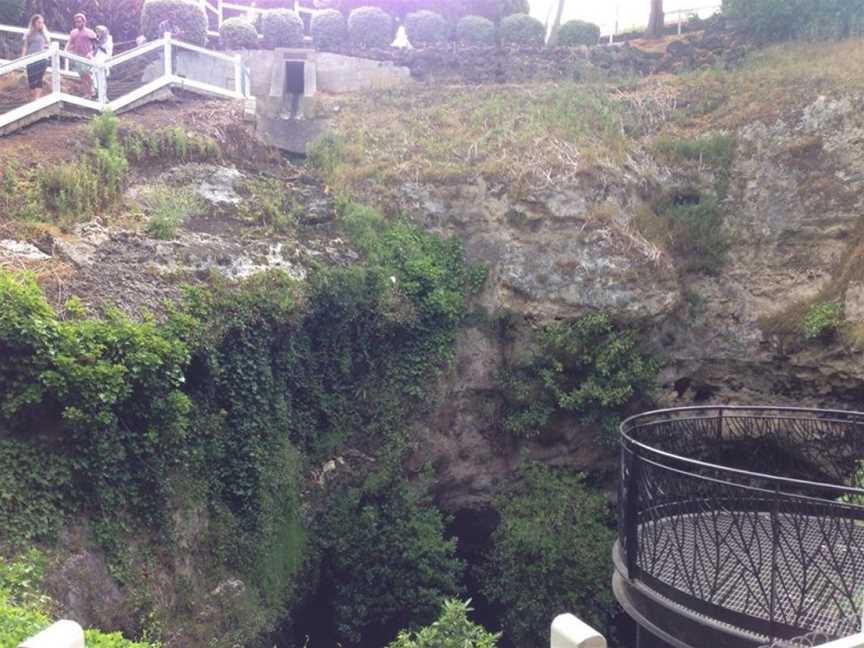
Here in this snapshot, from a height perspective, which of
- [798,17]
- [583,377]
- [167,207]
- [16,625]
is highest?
[798,17]

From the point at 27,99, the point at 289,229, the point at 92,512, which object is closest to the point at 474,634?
the point at 92,512

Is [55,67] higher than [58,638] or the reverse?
higher

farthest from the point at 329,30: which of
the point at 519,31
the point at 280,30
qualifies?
the point at 519,31

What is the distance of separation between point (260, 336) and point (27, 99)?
639 centimetres

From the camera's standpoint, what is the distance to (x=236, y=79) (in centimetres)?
1384

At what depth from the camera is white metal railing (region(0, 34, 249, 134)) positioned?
432 inches

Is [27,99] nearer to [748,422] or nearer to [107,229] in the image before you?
[107,229]

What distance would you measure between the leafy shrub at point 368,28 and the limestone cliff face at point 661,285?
8.07 meters

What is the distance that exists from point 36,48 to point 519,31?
11.6 meters

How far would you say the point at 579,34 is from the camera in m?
20.1

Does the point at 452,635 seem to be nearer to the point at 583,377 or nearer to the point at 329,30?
the point at 583,377

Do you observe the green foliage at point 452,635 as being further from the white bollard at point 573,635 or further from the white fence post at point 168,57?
the white fence post at point 168,57

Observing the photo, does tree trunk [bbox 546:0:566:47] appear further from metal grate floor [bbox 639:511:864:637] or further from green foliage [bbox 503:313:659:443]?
metal grate floor [bbox 639:511:864:637]

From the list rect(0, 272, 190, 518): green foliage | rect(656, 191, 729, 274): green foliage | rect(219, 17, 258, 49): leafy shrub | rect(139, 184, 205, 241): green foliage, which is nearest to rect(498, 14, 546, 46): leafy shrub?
rect(219, 17, 258, 49): leafy shrub
